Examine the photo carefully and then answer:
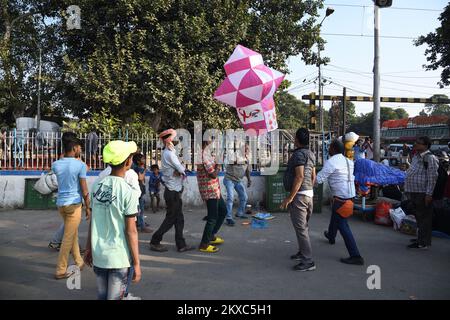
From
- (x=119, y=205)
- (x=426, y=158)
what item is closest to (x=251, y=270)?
(x=119, y=205)

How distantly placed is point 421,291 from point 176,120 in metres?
10.5

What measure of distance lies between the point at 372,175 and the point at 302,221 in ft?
11.7

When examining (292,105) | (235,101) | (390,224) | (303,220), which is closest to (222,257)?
(303,220)

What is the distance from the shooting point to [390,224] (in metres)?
6.77

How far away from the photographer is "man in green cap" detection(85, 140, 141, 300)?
248 centimetres

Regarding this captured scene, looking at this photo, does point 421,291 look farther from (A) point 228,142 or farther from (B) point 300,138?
(A) point 228,142

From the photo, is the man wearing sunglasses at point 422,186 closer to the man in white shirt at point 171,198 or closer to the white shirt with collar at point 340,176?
the white shirt with collar at point 340,176

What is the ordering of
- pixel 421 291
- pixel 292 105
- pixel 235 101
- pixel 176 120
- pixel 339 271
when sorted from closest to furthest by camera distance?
pixel 421 291 → pixel 339 271 → pixel 235 101 → pixel 176 120 → pixel 292 105

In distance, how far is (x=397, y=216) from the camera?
641 cm

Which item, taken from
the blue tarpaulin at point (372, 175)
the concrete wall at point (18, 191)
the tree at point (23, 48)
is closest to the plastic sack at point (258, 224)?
the concrete wall at point (18, 191)

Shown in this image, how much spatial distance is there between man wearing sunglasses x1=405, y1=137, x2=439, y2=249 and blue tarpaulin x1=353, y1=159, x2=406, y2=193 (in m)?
1.84

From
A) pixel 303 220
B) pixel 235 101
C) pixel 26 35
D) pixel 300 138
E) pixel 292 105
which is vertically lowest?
pixel 303 220

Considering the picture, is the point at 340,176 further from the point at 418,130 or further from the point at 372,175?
the point at 418,130
